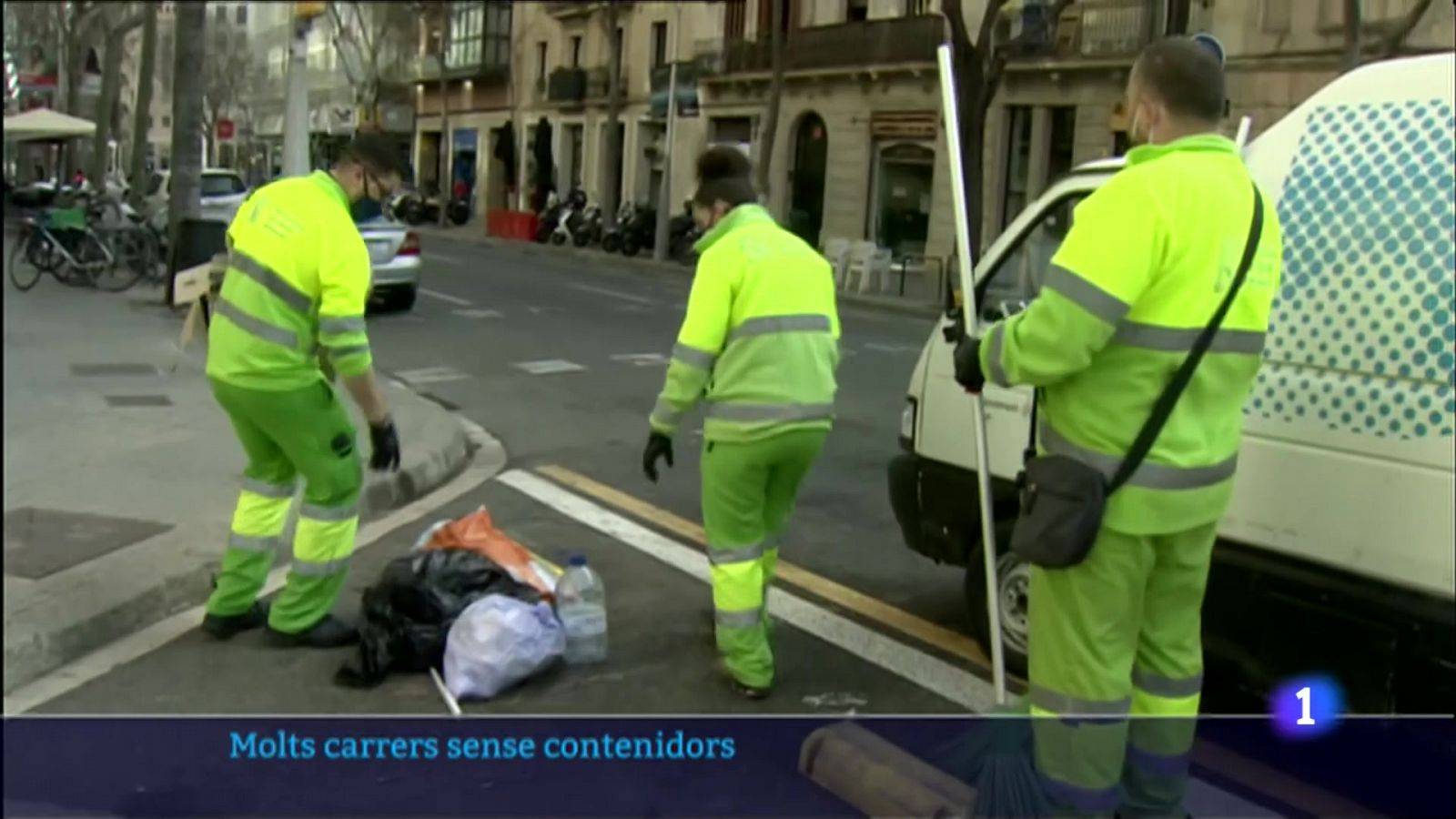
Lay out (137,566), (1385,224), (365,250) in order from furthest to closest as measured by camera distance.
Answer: (137,566)
(365,250)
(1385,224)

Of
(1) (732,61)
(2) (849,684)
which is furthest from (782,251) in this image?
(2) (849,684)

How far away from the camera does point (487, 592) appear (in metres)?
4.63

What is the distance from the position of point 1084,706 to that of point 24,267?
8.47 ft

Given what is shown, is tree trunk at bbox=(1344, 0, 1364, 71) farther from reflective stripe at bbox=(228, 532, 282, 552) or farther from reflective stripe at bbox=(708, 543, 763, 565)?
reflective stripe at bbox=(228, 532, 282, 552)

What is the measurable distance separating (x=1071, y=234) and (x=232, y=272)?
2.55m

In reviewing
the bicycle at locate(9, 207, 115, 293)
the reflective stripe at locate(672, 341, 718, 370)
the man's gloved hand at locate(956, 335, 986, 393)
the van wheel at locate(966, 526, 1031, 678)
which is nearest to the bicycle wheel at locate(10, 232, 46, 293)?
the bicycle at locate(9, 207, 115, 293)

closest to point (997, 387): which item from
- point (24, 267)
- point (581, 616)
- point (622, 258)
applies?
point (581, 616)

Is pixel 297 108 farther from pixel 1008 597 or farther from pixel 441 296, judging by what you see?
pixel 441 296

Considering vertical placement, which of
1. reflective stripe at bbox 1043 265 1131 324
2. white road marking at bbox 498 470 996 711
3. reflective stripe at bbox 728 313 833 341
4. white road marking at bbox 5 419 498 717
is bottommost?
white road marking at bbox 5 419 498 717

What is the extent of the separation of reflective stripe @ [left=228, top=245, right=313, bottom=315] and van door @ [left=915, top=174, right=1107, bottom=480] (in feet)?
6.81

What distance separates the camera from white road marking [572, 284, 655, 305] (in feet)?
19.4

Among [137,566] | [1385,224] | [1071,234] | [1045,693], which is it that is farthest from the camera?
[137,566]

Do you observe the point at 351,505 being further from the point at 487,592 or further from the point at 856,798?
the point at 856,798

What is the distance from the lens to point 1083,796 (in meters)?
3.22
